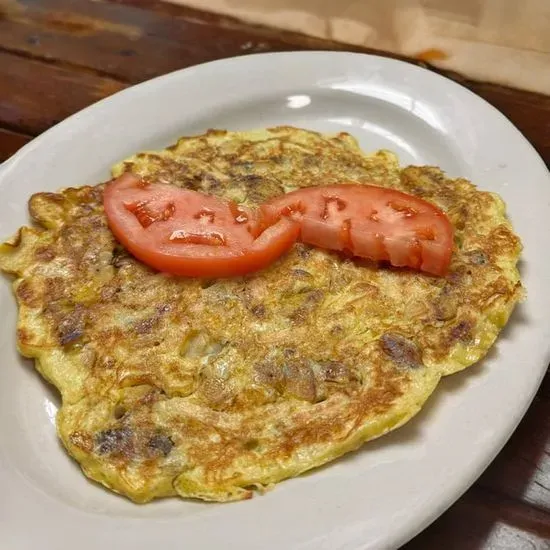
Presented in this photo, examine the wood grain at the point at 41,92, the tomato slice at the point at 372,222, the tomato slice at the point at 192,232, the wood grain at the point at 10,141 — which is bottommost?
the wood grain at the point at 10,141

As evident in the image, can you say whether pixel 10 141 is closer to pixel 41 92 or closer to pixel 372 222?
pixel 41 92

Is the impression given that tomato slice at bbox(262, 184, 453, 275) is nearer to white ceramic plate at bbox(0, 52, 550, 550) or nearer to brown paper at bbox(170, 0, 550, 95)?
white ceramic plate at bbox(0, 52, 550, 550)

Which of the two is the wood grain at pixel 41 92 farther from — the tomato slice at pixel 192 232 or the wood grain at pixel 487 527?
the wood grain at pixel 487 527

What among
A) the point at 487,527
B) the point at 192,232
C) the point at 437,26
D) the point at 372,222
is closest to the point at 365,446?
the point at 487,527

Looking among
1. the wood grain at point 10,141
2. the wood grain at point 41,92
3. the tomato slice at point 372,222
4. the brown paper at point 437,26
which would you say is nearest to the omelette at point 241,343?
the tomato slice at point 372,222

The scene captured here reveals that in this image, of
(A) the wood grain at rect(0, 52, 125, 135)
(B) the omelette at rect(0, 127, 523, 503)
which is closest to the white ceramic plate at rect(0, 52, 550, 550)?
(B) the omelette at rect(0, 127, 523, 503)

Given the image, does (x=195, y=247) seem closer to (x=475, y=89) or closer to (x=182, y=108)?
(x=182, y=108)
